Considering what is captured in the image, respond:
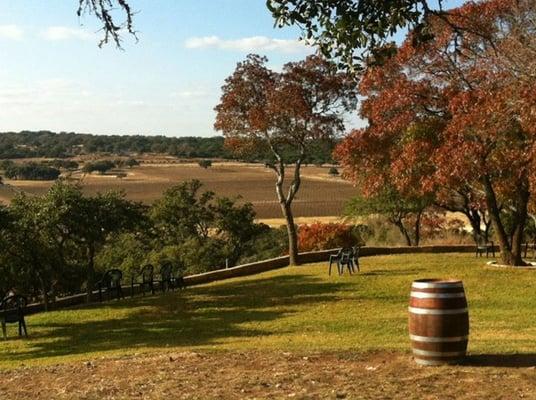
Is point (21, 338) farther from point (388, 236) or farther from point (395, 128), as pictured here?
point (388, 236)

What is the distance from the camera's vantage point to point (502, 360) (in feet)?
24.3

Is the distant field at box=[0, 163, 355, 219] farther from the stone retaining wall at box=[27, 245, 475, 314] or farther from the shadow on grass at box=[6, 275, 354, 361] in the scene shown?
the shadow on grass at box=[6, 275, 354, 361]

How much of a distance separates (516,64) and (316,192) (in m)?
52.2

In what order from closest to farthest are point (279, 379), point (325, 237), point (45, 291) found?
point (279, 379)
point (45, 291)
point (325, 237)

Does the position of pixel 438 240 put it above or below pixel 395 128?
below

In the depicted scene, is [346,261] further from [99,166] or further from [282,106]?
[99,166]

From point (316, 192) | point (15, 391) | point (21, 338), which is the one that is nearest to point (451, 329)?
point (15, 391)

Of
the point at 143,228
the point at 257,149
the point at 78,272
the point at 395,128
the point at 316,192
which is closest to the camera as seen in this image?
the point at 395,128

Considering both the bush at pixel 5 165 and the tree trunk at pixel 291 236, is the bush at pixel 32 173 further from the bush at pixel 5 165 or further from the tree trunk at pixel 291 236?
the tree trunk at pixel 291 236

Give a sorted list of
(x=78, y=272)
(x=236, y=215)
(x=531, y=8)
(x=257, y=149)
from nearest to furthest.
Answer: (x=531, y=8)
(x=257, y=149)
(x=78, y=272)
(x=236, y=215)

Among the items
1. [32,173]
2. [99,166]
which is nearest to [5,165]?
[32,173]

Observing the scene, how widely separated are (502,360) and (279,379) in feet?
7.74

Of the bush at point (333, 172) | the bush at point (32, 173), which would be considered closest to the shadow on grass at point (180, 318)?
the bush at point (32, 173)

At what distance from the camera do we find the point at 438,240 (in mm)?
34906
